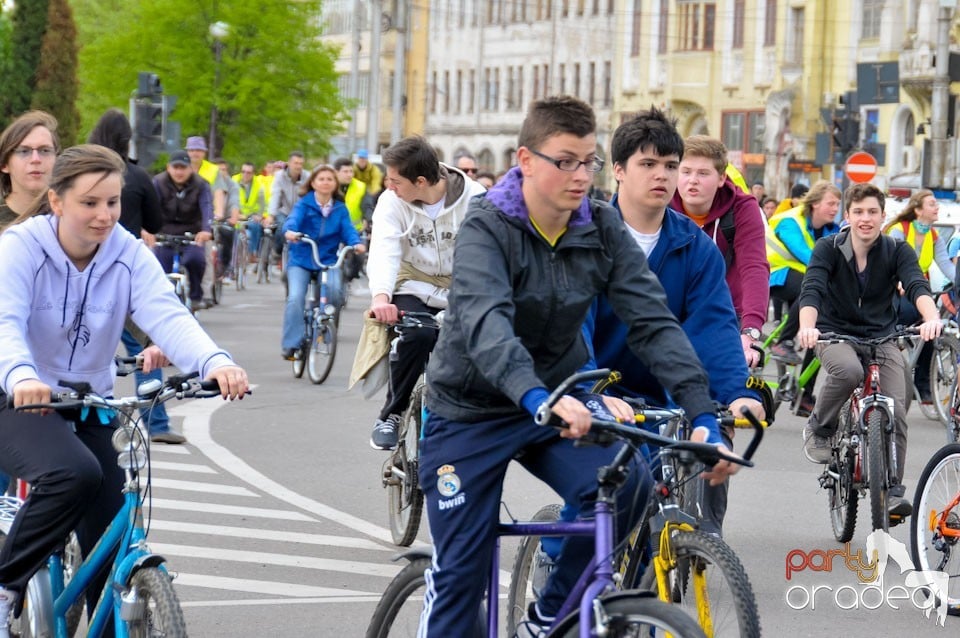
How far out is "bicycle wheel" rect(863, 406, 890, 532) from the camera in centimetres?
933

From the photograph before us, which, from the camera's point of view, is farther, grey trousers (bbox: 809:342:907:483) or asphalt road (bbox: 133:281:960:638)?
grey trousers (bbox: 809:342:907:483)

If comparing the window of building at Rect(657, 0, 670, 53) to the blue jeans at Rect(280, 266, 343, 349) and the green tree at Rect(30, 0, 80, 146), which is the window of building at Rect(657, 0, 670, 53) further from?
the blue jeans at Rect(280, 266, 343, 349)

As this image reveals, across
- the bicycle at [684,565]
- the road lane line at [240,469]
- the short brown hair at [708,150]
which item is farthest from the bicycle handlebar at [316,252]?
the bicycle at [684,565]

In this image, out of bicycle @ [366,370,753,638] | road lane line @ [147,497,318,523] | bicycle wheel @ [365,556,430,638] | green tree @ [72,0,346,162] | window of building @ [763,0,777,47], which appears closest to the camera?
bicycle @ [366,370,753,638]

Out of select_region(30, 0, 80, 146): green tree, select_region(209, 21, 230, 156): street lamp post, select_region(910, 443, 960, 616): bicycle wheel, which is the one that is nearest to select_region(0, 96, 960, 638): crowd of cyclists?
select_region(910, 443, 960, 616): bicycle wheel

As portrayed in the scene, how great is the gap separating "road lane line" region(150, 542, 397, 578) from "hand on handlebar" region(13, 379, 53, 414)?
324cm

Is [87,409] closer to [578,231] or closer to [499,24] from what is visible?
[578,231]

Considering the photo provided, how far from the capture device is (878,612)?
26.6ft

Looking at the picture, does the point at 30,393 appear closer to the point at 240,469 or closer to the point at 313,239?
the point at 240,469

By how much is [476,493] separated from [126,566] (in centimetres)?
104

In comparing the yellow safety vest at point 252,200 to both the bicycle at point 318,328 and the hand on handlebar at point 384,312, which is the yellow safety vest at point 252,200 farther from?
the hand on handlebar at point 384,312

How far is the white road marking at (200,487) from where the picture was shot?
1101cm

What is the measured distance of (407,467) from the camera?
954cm

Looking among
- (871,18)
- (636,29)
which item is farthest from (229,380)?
(636,29)
